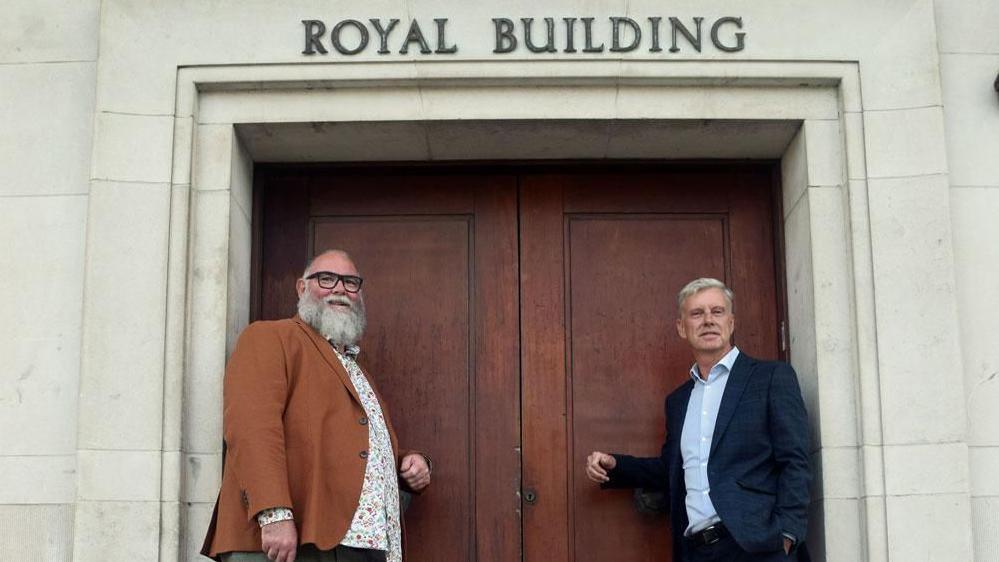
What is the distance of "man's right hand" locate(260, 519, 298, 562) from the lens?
16.9 feet

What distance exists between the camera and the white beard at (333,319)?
5.83 m

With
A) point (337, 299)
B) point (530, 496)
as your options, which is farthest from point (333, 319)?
point (530, 496)

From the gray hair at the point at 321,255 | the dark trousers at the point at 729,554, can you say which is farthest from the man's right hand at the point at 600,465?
the gray hair at the point at 321,255

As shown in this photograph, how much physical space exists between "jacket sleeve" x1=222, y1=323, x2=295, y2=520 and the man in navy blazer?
144 cm

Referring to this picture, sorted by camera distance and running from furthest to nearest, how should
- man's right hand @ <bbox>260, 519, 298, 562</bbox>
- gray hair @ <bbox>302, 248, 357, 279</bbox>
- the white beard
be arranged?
gray hair @ <bbox>302, 248, 357, 279</bbox>
the white beard
man's right hand @ <bbox>260, 519, 298, 562</bbox>

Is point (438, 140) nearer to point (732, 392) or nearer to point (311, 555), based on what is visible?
point (732, 392)

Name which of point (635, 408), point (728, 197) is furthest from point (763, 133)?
point (635, 408)

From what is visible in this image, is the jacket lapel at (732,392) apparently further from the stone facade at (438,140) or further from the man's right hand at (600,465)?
the man's right hand at (600,465)

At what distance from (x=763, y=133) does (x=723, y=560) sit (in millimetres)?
1874

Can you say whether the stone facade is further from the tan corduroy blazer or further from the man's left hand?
the man's left hand

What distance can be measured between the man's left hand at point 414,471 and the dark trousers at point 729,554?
3.72 feet

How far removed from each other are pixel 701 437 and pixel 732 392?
222 millimetres

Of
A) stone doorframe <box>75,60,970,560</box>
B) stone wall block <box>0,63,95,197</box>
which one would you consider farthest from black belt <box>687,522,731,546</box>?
stone wall block <box>0,63,95,197</box>

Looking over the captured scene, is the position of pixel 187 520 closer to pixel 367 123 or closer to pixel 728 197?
pixel 367 123
